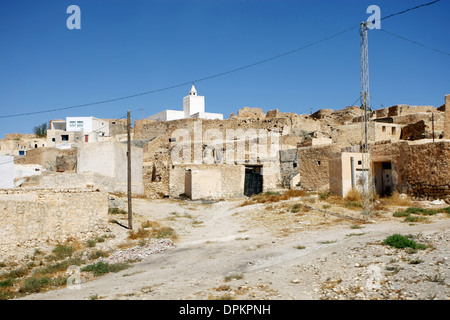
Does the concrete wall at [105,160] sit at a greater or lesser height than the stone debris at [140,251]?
greater

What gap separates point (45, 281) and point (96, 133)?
1724 inches

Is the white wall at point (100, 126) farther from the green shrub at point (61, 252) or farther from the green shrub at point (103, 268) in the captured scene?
the green shrub at point (103, 268)

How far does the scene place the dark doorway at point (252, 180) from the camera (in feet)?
83.3

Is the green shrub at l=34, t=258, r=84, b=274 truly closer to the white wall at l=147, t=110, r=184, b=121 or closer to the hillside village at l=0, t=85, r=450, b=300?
the hillside village at l=0, t=85, r=450, b=300

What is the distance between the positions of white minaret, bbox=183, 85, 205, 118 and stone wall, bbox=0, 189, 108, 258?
44.2 meters

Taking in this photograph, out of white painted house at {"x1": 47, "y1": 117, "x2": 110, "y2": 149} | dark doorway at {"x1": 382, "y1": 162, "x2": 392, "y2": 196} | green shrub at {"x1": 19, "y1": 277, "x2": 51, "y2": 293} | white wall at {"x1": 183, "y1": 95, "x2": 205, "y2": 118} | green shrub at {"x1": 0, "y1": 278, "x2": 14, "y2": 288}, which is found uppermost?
white wall at {"x1": 183, "y1": 95, "x2": 205, "y2": 118}

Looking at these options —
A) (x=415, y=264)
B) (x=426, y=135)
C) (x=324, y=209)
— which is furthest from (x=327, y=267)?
(x=426, y=135)

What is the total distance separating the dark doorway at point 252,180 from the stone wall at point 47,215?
1327cm

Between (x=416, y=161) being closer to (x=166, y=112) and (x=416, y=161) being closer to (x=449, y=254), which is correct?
(x=449, y=254)

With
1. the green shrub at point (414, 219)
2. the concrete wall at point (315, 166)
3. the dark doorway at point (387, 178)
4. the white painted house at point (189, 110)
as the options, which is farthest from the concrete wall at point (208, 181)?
the white painted house at point (189, 110)

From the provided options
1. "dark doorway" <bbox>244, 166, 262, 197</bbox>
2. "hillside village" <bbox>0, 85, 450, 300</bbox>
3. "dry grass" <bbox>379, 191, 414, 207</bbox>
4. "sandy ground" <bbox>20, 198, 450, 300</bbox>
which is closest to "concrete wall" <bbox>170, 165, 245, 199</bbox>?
"hillside village" <bbox>0, 85, 450, 300</bbox>

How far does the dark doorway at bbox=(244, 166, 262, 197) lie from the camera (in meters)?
25.4

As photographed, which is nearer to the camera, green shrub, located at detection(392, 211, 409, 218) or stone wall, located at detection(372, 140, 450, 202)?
green shrub, located at detection(392, 211, 409, 218)

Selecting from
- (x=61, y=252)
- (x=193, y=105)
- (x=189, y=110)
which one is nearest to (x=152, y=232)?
(x=61, y=252)
